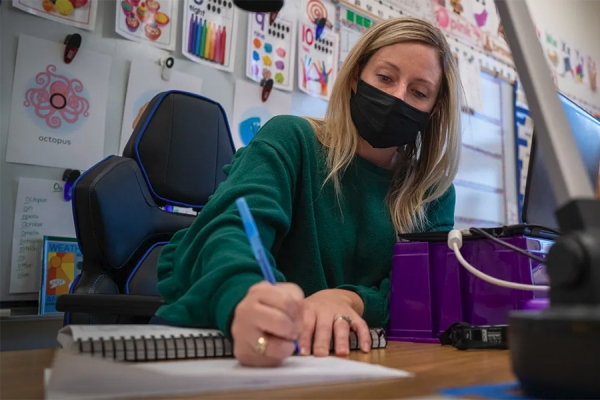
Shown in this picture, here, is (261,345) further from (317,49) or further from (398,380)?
(317,49)

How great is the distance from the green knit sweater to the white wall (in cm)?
232

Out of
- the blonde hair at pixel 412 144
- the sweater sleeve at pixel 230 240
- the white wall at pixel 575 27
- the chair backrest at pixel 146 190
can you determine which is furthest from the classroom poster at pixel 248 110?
the white wall at pixel 575 27

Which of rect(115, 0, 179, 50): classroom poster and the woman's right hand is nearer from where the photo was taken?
the woman's right hand

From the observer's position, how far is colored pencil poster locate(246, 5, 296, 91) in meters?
1.75

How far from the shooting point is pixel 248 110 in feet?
5.64

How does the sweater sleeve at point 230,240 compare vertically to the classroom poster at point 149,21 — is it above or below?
below

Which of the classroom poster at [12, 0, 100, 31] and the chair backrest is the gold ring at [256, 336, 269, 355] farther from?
the classroom poster at [12, 0, 100, 31]

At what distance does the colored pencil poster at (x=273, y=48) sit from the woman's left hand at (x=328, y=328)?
3.97ft

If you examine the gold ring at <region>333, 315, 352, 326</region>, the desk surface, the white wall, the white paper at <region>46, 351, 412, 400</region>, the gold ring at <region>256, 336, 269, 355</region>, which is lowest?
the desk surface

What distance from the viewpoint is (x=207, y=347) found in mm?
525

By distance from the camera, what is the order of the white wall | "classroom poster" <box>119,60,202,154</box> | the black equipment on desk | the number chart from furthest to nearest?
1. the white wall
2. the number chart
3. "classroom poster" <box>119,60,202,154</box>
4. the black equipment on desk

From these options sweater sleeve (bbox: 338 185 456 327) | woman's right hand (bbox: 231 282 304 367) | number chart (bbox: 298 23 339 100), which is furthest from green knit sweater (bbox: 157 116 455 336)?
number chart (bbox: 298 23 339 100)

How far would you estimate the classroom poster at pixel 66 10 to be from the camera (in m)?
1.30

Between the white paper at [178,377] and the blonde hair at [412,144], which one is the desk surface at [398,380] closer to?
the white paper at [178,377]
